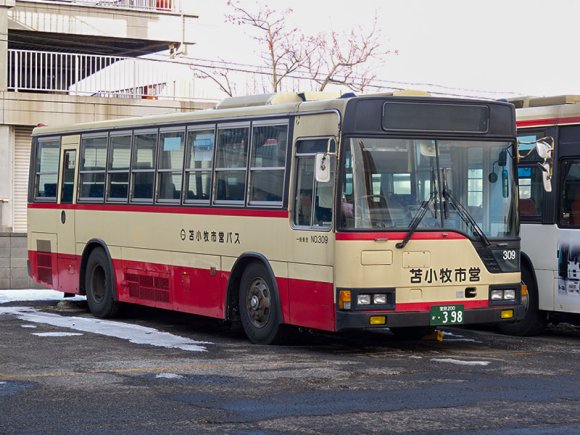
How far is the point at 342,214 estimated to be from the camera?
44.4 ft

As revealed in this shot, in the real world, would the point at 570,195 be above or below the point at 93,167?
below

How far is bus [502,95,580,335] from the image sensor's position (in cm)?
1558

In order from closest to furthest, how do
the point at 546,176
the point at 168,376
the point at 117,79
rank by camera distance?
the point at 168,376 → the point at 546,176 → the point at 117,79

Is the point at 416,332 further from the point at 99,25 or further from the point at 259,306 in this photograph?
the point at 99,25

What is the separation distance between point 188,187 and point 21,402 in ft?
21.8

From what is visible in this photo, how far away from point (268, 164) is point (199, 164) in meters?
1.70

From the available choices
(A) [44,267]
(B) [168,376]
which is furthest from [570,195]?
(A) [44,267]

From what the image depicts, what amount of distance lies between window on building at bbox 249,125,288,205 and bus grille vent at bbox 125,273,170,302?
8.28 ft

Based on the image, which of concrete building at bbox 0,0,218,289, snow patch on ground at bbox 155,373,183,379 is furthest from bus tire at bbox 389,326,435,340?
concrete building at bbox 0,0,218,289

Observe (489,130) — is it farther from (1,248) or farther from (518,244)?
(1,248)

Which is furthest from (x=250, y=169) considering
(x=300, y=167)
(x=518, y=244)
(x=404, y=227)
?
(x=518, y=244)

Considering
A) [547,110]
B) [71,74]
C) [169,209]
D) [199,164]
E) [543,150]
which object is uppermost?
[71,74]

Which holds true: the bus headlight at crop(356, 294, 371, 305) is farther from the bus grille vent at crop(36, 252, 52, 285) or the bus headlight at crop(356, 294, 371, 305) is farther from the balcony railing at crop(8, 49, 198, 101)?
the balcony railing at crop(8, 49, 198, 101)

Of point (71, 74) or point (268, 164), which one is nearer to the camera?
point (268, 164)
